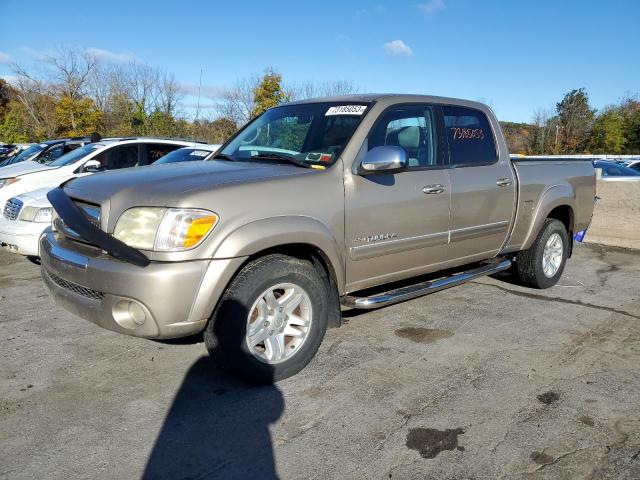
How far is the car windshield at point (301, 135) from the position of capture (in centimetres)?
393

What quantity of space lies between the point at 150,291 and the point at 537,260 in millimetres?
4277

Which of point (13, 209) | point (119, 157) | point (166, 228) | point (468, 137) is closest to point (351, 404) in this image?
point (166, 228)

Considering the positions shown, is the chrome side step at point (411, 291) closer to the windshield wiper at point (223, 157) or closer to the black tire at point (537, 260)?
the black tire at point (537, 260)

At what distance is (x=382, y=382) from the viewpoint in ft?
11.5

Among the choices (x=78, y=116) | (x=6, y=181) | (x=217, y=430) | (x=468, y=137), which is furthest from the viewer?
(x=78, y=116)

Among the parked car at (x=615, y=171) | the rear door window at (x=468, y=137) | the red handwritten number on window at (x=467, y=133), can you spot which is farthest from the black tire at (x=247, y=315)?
the parked car at (x=615, y=171)

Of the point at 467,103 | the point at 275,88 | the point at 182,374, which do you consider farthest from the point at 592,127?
Answer: the point at 182,374

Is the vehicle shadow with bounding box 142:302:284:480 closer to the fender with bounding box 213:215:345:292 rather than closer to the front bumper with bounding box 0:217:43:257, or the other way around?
the fender with bounding box 213:215:345:292

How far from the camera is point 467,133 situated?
486 centimetres

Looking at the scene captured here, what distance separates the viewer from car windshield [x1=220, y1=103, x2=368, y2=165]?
3.93 metres

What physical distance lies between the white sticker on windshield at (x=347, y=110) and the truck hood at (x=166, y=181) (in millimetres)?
698

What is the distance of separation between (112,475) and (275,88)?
22069 mm

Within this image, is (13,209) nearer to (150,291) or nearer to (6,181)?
(6,181)

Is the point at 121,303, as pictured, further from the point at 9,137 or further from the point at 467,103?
the point at 9,137
